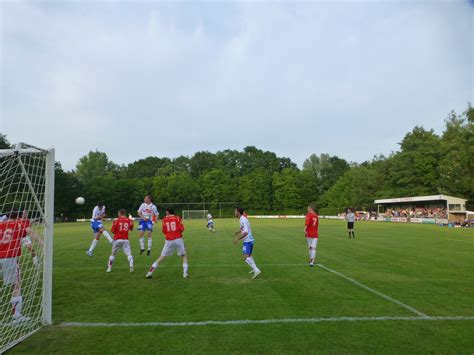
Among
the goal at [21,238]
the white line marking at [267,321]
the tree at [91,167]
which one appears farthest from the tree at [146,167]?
the white line marking at [267,321]

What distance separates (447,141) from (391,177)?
41.1 feet

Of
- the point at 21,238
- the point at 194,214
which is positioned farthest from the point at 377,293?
the point at 194,214

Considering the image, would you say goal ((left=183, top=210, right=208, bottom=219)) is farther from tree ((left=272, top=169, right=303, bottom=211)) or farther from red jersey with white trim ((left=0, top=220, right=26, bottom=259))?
red jersey with white trim ((left=0, top=220, right=26, bottom=259))

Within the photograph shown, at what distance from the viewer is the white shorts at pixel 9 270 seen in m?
6.68

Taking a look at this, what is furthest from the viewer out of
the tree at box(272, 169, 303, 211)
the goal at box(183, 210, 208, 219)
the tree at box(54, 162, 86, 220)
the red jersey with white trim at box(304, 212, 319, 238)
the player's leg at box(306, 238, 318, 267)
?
the tree at box(272, 169, 303, 211)

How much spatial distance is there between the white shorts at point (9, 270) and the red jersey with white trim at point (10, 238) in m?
0.09

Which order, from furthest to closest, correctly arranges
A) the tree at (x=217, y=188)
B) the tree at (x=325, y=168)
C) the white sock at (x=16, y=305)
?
the tree at (x=325, y=168) < the tree at (x=217, y=188) < the white sock at (x=16, y=305)

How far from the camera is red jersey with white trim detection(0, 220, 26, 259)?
667 cm

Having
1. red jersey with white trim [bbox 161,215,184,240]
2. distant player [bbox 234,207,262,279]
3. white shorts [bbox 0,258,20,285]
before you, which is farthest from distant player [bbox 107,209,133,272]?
white shorts [bbox 0,258,20,285]

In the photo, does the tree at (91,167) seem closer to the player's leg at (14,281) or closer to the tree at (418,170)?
the tree at (418,170)

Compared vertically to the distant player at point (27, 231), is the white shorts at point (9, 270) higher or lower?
lower

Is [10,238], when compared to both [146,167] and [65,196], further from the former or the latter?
[146,167]

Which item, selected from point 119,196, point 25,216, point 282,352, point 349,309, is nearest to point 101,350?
point 282,352

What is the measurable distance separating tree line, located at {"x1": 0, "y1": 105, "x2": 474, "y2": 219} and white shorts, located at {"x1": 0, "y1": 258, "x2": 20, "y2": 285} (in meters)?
60.3
